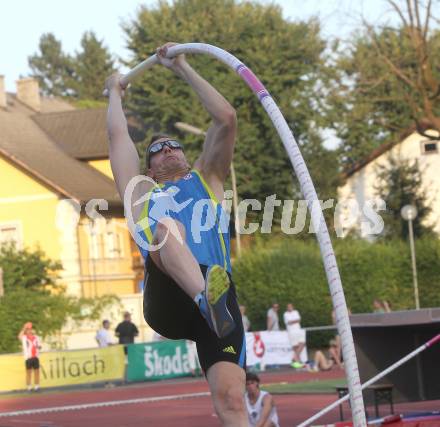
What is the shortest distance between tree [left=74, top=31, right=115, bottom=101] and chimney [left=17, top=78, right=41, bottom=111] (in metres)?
51.6

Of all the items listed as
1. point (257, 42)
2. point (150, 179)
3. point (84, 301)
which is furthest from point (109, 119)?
point (257, 42)

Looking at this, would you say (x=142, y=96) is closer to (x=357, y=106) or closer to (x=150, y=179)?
(x=357, y=106)

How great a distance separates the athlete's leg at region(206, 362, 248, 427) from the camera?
6.42 meters

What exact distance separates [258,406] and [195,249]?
739cm

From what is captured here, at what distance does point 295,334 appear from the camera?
31.0 metres

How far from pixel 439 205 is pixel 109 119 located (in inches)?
1930

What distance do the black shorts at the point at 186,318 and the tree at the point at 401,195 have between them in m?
39.9

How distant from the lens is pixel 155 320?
6738 millimetres

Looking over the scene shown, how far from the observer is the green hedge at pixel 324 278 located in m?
39.5

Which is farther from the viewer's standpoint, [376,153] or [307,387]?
[376,153]

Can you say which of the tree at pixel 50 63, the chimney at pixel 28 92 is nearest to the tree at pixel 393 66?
the chimney at pixel 28 92

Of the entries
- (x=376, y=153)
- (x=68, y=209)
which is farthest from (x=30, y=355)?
(x=376, y=153)

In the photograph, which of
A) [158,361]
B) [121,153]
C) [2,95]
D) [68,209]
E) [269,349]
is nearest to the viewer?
[121,153]

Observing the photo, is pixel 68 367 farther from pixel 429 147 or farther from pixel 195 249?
pixel 429 147
